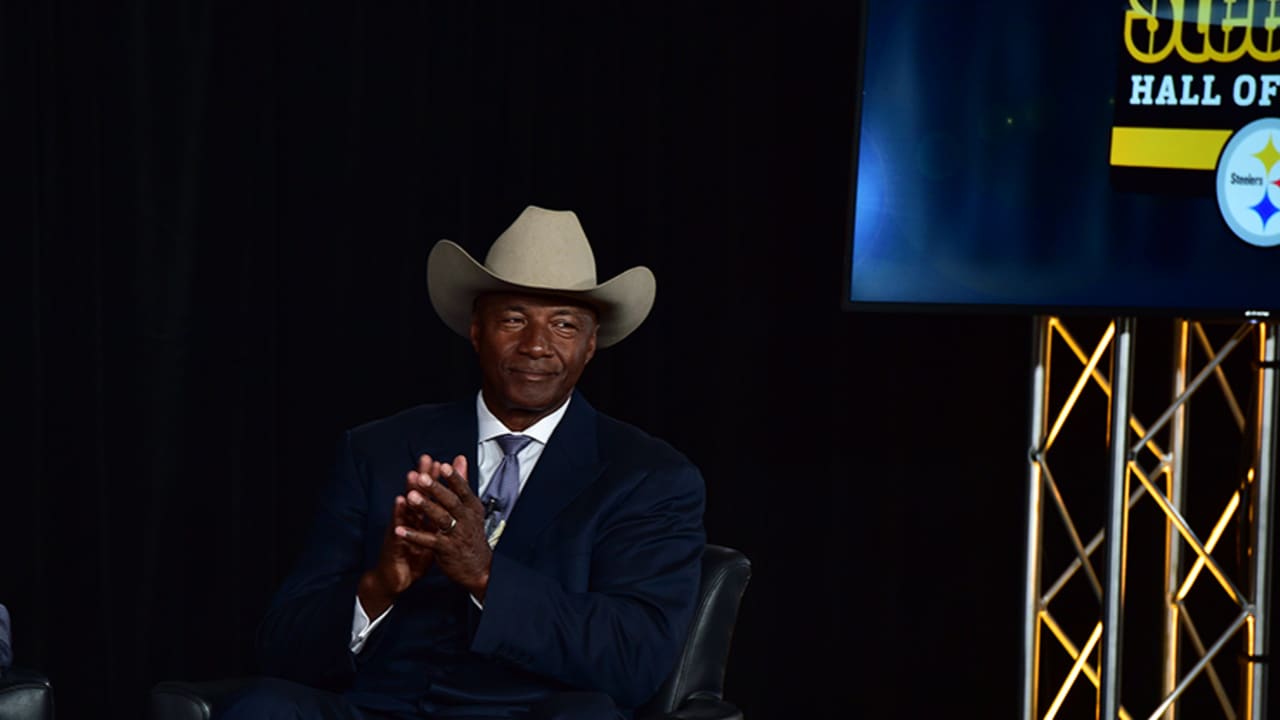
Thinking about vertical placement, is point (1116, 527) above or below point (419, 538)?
below

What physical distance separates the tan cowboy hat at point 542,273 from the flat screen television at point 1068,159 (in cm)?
57

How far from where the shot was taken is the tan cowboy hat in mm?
2521

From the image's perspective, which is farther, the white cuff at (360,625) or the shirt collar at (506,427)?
the shirt collar at (506,427)

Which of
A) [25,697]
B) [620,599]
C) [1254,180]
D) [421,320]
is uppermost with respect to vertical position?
[1254,180]

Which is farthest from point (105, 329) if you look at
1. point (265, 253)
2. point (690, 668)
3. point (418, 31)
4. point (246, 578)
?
point (690, 668)

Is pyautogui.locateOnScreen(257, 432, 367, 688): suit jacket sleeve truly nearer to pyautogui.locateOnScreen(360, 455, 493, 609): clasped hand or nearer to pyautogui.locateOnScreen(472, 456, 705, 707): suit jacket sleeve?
pyautogui.locateOnScreen(360, 455, 493, 609): clasped hand

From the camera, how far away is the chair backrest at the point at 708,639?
253cm

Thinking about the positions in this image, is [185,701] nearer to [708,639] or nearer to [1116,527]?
[708,639]

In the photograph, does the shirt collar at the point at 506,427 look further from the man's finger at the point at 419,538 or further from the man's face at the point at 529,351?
the man's finger at the point at 419,538

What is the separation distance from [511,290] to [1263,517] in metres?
1.50

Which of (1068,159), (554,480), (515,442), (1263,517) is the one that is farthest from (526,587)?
(1263,517)

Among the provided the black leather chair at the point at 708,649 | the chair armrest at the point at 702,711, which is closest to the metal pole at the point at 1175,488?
the black leather chair at the point at 708,649

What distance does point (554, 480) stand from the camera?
247 cm

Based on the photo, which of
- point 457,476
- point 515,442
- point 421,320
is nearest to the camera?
point 457,476
